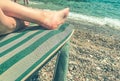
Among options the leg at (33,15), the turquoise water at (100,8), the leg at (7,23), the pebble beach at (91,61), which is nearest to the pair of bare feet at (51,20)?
the leg at (33,15)

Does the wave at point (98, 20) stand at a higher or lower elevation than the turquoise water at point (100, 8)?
lower

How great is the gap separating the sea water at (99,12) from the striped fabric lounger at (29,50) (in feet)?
21.4

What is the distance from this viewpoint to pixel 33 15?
10.0ft

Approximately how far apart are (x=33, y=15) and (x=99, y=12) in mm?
8797

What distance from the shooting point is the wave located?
9773 mm

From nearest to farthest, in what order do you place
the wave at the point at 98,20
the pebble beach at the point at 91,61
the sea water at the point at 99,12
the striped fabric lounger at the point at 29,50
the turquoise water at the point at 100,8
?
the striped fabric lounger at the point at 29,50 < the pebble beach at the point at 91,61 < the wave at the point at 98,20 < the sea water at the point at 99,12 < the turquoise water at the point at 100,8

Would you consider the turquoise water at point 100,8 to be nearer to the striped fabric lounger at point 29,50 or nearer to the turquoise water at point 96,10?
the turquoise water at point 96,10

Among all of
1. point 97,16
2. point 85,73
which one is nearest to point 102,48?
point 85,73

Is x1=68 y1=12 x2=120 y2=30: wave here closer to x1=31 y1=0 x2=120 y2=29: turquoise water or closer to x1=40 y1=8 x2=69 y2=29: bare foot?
x1=31 y1=0 x2=120 y2=29: turquoise water

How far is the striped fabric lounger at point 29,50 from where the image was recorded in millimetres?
2193

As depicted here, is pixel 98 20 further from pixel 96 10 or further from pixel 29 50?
pixel 29 50

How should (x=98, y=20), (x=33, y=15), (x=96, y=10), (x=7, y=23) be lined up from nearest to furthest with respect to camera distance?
(x=7, y=23) < (x=33, y=15) < (x=98, y=20) < (x=96, y=10)

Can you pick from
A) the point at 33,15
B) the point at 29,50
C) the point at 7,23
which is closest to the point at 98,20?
the point at 33,15

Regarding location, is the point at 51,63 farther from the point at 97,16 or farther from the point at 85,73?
the point at 97,16
